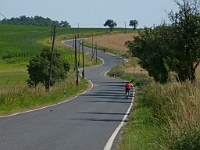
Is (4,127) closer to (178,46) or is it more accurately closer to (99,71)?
(178,46)

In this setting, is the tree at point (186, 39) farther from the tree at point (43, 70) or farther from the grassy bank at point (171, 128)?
the tree at point (43, 70)

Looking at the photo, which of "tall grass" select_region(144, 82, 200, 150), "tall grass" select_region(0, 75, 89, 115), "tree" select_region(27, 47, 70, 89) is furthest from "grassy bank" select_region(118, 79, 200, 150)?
"tree" select_region(27, 47, 70, 89)

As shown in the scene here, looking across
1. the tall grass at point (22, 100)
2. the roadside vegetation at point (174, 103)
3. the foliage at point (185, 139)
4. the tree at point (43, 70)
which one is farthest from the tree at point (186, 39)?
the tree at point (43, 70)

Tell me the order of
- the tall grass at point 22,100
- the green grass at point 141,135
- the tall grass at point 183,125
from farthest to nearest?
the tall grass at point 22,100, the green grass at point 141,135, the tall grass at point 183,125

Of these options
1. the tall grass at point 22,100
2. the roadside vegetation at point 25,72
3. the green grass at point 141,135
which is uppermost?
the green grass at point 141,135

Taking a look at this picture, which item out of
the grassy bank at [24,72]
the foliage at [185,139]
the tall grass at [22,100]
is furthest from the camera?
the grassy bank at [24,72]

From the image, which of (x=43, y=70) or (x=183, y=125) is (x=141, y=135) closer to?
(x=183, y=125)

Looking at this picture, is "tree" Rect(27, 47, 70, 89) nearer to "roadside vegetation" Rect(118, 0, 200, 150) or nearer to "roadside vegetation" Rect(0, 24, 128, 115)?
Answer: "roadside vegetation" Rect(0, 24, 128, 115)

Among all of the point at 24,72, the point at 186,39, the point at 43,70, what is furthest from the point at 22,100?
the point at 24,72

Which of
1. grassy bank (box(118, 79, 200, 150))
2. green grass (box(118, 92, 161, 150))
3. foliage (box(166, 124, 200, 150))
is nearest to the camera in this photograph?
foliage (box(166, 124, 200, 150))

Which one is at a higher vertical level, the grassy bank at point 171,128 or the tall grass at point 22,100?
the grassy bank at point 171,128

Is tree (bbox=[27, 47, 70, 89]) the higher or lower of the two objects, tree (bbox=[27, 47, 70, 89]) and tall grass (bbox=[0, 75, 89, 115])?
the lower

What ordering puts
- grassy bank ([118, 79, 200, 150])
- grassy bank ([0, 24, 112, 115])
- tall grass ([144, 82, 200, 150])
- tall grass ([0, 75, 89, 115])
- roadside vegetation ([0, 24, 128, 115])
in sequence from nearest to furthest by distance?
1. tall grass ([144, 82, 200, 150])
2. grassy bank ([118, 79, 200, 150])
3. tall grass ([0, 75, 89, 115])
4. grassy bank ([0, 24, 112, 115])
5. roadside vegetation ([0, 24, 128, 115])

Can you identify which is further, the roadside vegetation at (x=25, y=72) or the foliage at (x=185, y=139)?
the roadside vegetation at (x=25, y=72)
